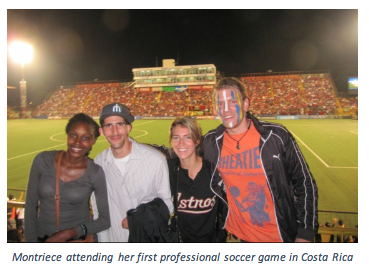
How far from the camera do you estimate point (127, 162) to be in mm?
2922

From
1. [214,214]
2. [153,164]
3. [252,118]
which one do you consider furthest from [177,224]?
[252,118]

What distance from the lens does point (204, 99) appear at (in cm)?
5397

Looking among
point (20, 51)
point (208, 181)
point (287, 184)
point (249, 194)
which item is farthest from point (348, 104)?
point (20, 51)

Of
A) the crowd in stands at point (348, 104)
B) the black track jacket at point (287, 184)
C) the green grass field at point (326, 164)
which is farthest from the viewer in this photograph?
the crowd in stands at point (348, 104)

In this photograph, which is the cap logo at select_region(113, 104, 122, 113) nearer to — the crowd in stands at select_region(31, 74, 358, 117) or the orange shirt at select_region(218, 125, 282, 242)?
the orange shirt at select_region(218, 125, 282, 242)

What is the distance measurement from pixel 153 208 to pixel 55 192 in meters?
1.16

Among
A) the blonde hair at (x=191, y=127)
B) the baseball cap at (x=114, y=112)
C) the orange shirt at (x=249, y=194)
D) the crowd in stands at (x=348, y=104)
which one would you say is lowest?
the orange shirt at (x=249, y=194)

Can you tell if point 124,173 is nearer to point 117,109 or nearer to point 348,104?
point 117,109

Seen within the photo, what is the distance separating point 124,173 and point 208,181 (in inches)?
42.6

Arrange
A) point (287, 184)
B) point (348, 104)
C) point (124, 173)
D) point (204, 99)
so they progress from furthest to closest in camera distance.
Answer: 1. point (204, 99)
2. point (348, 104)
3. point (124, 173)
4. point (287, 184)

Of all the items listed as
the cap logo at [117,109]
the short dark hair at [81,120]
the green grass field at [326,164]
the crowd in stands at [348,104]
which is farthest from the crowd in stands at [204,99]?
the cap logo at [117,109]

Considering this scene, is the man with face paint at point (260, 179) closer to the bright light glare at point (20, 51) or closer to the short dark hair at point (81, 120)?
the short dark hair at point (81, 120)

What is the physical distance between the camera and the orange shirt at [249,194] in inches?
110

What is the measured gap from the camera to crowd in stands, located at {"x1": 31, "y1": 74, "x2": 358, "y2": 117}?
46.0 m
